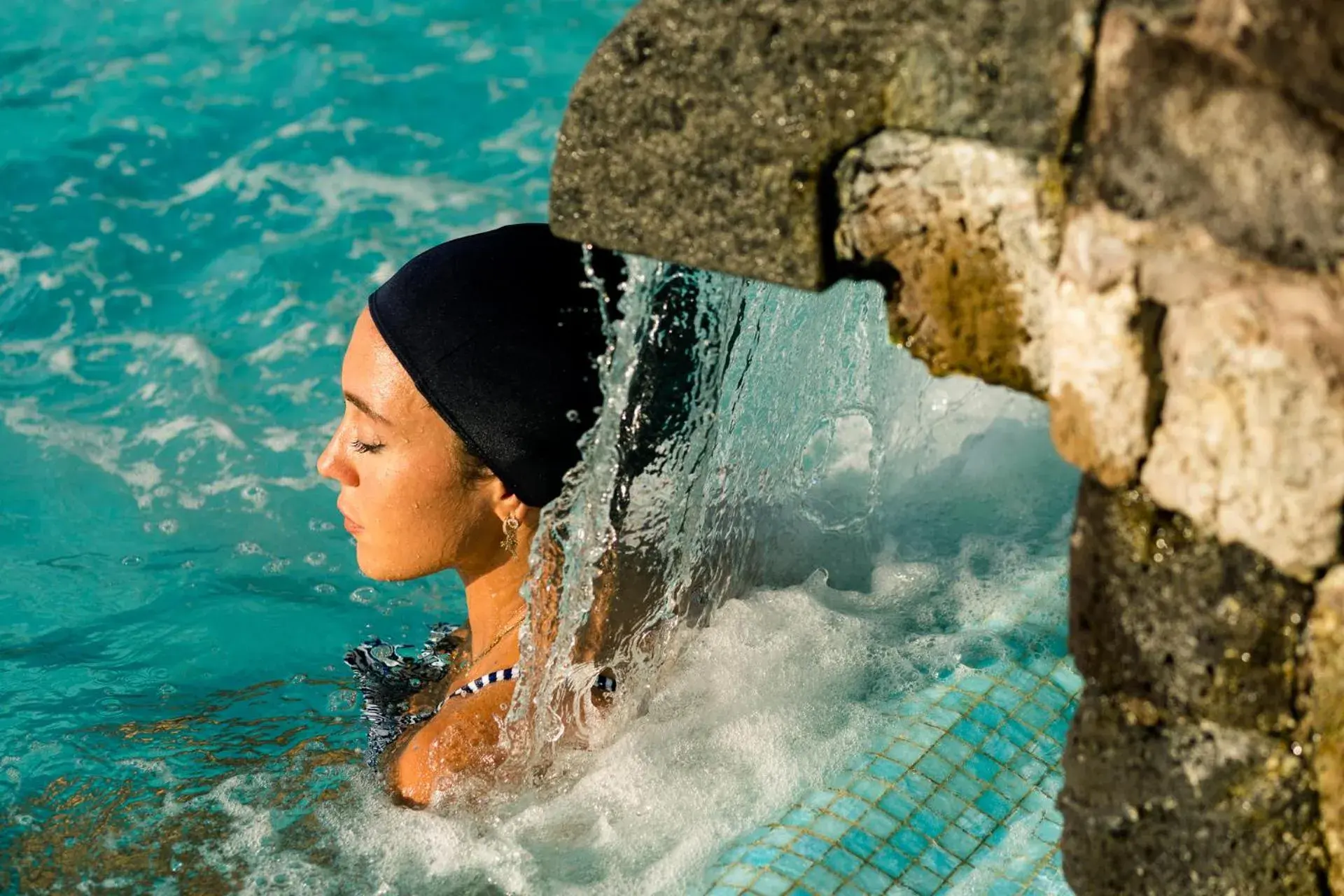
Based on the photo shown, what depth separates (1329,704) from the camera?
1.88 m

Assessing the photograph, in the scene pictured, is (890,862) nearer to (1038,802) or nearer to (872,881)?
(872,881)

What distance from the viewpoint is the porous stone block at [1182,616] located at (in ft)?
6.08

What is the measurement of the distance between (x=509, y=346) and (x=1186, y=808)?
1762mm

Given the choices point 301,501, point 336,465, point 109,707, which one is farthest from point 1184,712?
point 301,501

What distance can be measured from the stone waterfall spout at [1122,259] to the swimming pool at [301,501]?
43.8 inches

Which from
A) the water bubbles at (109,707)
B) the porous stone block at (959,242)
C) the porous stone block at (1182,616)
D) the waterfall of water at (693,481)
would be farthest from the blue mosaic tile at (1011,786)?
the water bubbles at (109,707)

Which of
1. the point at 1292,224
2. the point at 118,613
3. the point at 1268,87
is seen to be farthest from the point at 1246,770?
the point at 118,613

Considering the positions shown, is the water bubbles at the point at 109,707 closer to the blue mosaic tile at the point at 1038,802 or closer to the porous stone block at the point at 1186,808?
the blue mosaic tile at the point at 1038,802

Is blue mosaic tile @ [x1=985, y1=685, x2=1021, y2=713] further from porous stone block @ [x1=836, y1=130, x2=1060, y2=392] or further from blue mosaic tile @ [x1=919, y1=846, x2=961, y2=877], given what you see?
porous stone block @ [x1=836, y1=130, x2=1060, y2=392]

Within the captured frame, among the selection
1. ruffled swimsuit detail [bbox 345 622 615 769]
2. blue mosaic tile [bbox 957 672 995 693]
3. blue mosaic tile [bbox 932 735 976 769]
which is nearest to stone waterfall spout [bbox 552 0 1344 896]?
blue mosaic tile [bbox 932 735 976 769]

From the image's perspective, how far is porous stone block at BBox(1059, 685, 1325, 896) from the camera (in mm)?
1968

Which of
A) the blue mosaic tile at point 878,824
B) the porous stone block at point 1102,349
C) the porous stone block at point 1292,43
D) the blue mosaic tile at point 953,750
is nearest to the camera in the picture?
the porous stone block at point 1292,43

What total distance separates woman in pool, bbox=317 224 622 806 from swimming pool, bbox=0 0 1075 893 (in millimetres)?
313

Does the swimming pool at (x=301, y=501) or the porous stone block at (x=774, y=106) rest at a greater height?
the porous stone block at (x=774, y=106)
